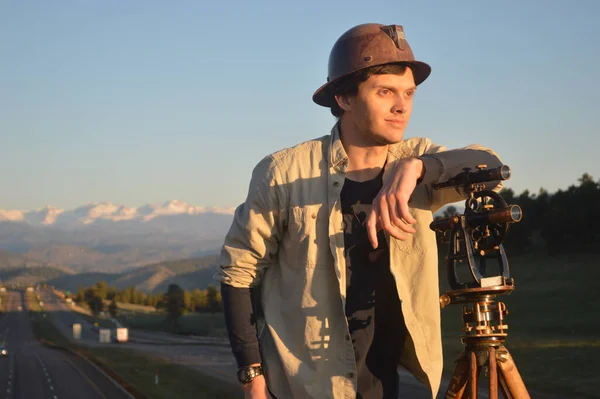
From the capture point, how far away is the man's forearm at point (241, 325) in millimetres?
4141

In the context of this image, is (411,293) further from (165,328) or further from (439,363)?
(165,328)

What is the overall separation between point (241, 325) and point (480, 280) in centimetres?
131

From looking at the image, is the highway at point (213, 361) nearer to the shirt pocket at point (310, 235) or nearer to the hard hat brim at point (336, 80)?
the hard hat brim at point (336, 80)

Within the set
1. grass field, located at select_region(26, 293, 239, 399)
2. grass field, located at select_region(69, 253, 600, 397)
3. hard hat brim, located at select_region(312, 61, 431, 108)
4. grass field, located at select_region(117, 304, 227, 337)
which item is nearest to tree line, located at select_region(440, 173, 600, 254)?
grass field, located at select_region(69, 253, 600, 397)

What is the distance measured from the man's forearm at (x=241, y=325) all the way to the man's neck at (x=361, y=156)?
0.81 m

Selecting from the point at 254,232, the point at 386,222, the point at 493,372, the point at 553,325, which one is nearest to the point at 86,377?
the point at 553,325

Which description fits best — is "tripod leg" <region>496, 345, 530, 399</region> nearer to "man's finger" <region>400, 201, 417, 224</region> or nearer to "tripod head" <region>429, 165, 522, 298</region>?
"tripod head" <region>429, 165, 522, 298</region>

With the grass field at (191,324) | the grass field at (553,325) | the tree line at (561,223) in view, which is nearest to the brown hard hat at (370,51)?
the grass field at (553,325)

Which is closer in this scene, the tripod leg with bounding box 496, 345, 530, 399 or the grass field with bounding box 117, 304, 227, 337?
the tripod leg with bounding box 496, 345, 530, 399

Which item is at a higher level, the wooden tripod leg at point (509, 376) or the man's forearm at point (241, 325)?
the man's forearm at point (241, 325)

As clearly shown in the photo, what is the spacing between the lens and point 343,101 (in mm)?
4324

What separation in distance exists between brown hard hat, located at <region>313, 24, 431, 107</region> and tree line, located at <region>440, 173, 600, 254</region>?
8000cm

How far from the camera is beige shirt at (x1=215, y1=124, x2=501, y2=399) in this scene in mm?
4074

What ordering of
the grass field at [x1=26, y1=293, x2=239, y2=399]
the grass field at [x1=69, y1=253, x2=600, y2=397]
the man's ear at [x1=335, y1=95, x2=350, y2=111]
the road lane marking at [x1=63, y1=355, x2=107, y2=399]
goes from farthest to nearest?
the road lane marking at [x1=63, y1=355, x2=107, y2=399], the grass field at [x1=26, y1=293, x2=239, y2=399], the grass field at [x1=69, y1=253, x2=600, y2=397], the man's ear at [x1=335, y1=95, x2=350, y2=111]
